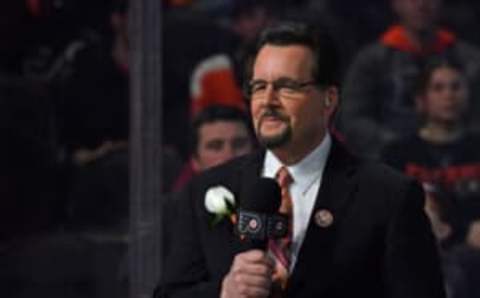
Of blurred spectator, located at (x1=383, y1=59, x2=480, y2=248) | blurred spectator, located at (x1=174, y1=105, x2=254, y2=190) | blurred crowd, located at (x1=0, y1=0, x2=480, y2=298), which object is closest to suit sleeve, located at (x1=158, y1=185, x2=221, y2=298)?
blurred crowd, located at (x1=0, y1=0, x2=480, y2=298)

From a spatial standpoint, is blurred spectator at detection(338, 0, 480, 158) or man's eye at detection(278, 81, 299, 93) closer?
man's eye at detection(278, 81, 299, 93)

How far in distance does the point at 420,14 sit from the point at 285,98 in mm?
3806

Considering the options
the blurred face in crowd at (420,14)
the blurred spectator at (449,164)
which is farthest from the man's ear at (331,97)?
the blurred face in crowd at (420,14)

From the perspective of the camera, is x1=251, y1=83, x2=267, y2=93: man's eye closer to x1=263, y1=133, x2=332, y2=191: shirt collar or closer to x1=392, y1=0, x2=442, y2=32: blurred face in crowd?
x1=263, y1=133, x2=332, y2=191: shirt collar

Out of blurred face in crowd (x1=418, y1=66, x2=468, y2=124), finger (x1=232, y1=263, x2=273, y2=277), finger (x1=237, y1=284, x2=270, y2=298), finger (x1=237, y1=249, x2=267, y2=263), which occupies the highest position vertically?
finger (x1=237, y1=249, x2=267, y2=263)

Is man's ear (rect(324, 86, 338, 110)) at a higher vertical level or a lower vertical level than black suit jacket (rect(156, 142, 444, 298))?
higher

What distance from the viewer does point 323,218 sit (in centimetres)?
378

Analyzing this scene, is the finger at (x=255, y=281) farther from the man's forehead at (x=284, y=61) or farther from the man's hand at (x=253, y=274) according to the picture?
the man's forehead at (x=284, y=61)

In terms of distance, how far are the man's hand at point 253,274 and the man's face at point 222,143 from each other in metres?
2.92

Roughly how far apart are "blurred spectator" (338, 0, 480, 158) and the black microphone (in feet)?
11.3

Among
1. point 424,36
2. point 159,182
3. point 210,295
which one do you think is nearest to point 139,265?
point 159,182

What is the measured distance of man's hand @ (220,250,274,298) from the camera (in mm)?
3467

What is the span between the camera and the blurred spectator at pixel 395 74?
23.3ft

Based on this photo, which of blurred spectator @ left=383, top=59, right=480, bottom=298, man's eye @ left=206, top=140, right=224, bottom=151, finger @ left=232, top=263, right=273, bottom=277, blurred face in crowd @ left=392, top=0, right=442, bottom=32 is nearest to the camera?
finger @ left=232, top=263, right=273, bottom=277
